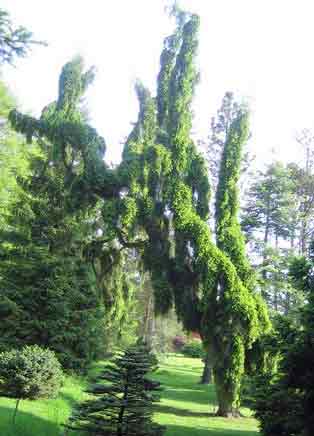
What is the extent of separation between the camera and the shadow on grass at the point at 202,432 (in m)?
11.1

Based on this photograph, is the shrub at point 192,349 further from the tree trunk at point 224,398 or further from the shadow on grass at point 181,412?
the tree trunk at point 224,398

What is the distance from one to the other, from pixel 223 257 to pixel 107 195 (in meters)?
5.29

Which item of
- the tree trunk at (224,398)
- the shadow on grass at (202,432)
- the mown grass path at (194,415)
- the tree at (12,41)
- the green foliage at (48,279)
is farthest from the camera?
the green foliage at (48,279)

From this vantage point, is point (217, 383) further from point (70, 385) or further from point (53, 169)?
point (53, 169)

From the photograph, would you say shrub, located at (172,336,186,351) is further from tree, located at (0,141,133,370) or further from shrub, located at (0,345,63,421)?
shrub, located at (0,345,63,421)

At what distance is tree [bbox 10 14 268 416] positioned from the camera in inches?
565

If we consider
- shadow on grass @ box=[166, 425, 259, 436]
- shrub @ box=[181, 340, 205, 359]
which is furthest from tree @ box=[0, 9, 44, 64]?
shrub @ box=[181, 340, 205, 359]

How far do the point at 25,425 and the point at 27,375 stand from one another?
2122 millimetres

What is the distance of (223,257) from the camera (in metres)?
15.0

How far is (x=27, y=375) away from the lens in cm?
1075

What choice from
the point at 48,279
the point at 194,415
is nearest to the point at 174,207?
the point at 48,279

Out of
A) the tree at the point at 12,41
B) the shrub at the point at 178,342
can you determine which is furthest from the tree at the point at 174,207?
the shrub at the point at 178,342

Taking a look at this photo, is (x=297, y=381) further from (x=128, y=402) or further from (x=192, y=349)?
(x=192, y=349)

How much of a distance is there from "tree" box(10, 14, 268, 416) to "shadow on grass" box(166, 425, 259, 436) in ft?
6.31
